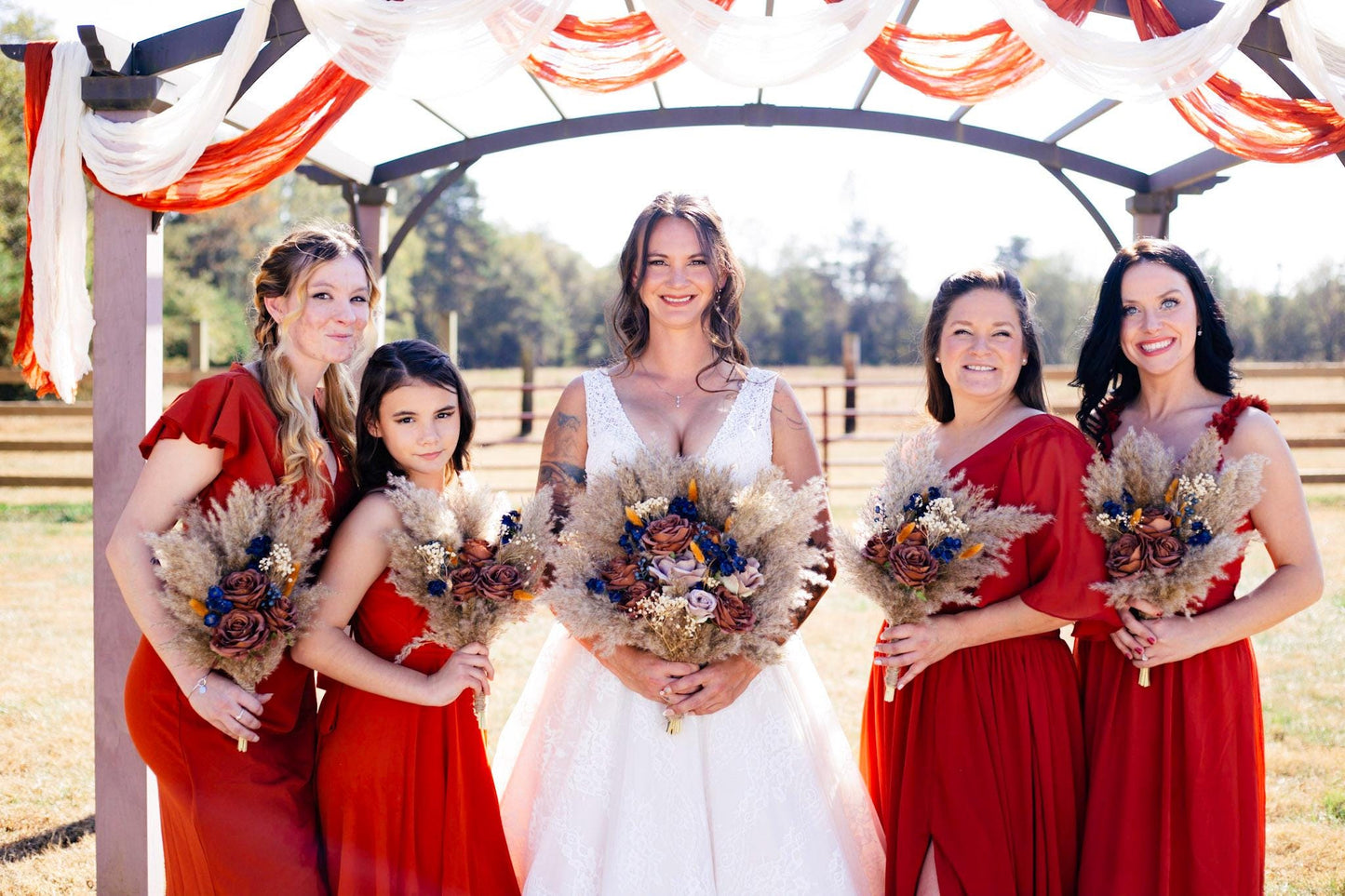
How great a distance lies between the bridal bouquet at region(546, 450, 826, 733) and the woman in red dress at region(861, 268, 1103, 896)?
0.48 meters

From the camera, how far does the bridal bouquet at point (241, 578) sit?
2.71 m

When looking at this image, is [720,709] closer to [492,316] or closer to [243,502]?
[243,502]

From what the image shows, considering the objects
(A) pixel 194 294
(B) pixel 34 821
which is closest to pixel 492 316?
(A) pixel 194 294

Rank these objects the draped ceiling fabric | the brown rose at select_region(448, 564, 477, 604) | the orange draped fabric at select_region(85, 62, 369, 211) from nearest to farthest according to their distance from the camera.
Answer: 1. the brown rose at select_region(448, 564, 477, 604)
2. the draped ceiling fabric
3. the orange draped fabric at select_region(85, 62, 369, 211)

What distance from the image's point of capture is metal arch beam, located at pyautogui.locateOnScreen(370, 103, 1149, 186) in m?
5.79

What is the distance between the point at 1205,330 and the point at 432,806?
285cm

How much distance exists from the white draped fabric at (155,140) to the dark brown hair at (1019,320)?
103 inches

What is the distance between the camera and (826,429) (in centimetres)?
1536

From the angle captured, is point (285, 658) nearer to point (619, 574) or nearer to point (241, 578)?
point (241, 578)

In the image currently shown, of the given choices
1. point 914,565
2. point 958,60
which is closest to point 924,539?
point 914,565

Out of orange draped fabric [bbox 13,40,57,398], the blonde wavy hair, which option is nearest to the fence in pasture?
orange draped fabric [bbox 13,40,57,398]

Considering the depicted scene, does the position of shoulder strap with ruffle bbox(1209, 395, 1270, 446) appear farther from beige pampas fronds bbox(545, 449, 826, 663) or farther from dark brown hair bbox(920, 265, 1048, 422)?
beige pampas fronds bbox(545, 449, 826, 663)

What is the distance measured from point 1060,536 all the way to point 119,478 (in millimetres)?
3393

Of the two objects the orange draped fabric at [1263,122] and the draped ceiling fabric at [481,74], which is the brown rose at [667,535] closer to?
the draped ceiling fabric at [481,74]
